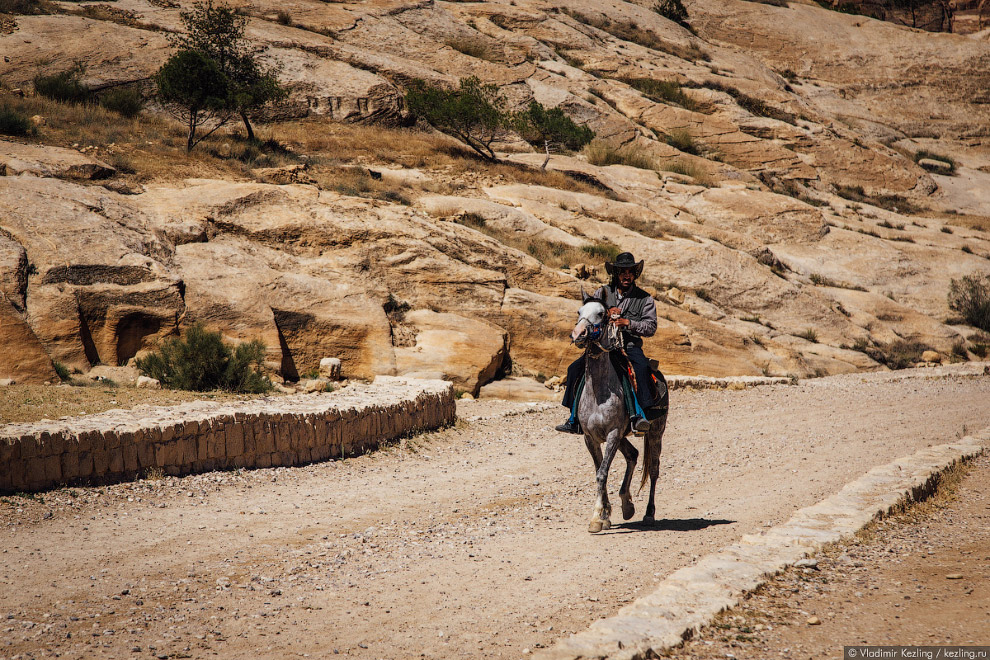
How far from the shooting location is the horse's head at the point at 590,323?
8047 millimetres

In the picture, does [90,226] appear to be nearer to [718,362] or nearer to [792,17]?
→ [718,362]

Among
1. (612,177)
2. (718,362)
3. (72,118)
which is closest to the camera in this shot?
(718,362)

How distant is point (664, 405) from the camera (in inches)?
361

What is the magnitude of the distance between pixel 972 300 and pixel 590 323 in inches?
1269

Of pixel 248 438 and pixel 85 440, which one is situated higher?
pixel 85 440

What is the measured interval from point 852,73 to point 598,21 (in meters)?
26.0

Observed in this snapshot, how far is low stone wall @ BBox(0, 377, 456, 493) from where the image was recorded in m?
9.01

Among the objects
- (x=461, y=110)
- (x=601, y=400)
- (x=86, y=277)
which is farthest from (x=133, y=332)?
(x=461, y=110)

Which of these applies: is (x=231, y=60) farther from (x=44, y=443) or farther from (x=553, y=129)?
(x=44, y=443)

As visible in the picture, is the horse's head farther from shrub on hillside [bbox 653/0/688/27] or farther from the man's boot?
shrub on hillside [bbox 653/0/688/27]

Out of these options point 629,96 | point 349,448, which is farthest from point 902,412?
point 629,96

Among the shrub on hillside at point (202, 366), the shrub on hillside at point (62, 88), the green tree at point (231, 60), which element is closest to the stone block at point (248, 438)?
the shrub on hillside at point (202, 366)

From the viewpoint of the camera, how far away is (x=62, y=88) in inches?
1182

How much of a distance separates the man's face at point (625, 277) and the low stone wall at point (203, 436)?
556 centimetres
